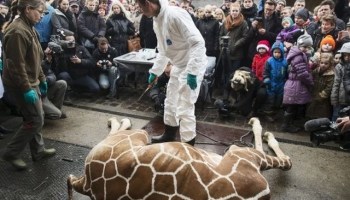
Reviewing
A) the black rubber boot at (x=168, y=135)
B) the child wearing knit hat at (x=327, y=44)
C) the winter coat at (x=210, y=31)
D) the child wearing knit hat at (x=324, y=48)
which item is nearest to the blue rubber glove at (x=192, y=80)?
the black rubber boot at (x=168, y=135)

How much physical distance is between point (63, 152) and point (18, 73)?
50.4 inches

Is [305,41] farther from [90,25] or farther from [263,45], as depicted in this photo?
[90,25]

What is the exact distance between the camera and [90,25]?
730 cm

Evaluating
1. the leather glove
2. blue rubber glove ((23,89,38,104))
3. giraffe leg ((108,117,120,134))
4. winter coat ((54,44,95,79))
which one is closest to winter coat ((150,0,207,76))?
giraffe leg ((108,117,120,134))

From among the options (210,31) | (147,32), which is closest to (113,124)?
(210,31)

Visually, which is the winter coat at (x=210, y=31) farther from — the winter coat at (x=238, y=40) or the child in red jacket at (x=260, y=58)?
the child in red jacket at (x=260, y=58)

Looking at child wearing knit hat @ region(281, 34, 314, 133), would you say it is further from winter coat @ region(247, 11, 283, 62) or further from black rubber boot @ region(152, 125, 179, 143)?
black rubber boot @ region(152, 125, 179, 143)

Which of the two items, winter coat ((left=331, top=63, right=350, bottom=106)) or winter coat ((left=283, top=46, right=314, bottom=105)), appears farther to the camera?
winter coat ((left=283, top=46, right=314, bottom=105))

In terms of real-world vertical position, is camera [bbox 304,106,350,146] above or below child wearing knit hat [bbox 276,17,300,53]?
below

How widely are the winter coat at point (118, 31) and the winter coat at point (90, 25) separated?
0.47 ft

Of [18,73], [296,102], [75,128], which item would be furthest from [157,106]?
[18,73]

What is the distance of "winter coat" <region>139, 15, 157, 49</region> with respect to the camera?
7.66 meters

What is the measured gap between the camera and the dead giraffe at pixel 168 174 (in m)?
2.49

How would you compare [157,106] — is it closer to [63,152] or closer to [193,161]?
[63,152]
